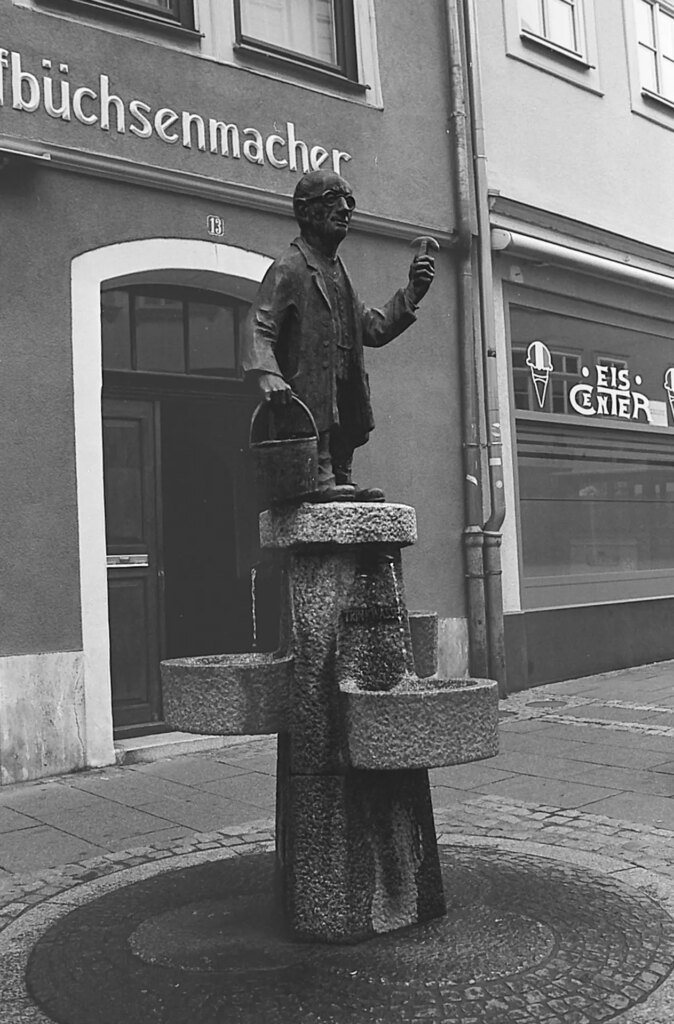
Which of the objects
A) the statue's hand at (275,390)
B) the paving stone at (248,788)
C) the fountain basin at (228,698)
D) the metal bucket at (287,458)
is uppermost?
the statue's hand at (275,390)

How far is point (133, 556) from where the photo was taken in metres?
7.61

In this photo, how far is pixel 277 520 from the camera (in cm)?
390

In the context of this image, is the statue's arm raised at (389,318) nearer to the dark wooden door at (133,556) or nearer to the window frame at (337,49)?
the dark wooden door at (133,556)

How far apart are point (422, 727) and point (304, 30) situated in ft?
22.5

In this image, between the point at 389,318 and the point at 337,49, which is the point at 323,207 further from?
Answer: the point at 337,49

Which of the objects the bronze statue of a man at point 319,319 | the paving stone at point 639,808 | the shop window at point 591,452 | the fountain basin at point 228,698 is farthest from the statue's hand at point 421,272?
the shop window at point 591,452

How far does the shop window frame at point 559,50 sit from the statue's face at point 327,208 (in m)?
6.80

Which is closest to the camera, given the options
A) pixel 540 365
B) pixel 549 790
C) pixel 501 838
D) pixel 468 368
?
pixel 501 838

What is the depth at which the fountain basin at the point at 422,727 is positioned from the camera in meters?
3.40

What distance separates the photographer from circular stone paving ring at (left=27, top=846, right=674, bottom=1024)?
3.07m

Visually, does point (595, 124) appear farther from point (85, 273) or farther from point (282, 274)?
point (282, 274)

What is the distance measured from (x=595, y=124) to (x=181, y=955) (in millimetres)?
9546

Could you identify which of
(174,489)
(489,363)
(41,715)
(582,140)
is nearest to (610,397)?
(489,363)

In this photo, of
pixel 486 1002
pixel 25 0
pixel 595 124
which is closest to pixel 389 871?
pixel 486 1002
